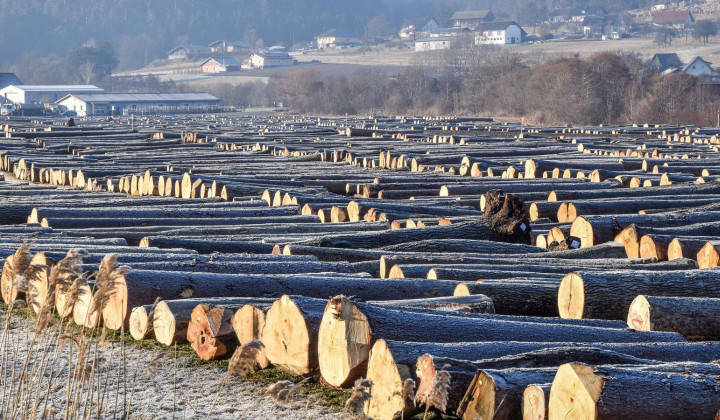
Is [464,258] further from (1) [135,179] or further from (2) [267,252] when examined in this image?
(1) [135,179]

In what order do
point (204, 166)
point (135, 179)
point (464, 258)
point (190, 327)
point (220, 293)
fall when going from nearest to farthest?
point (190, 327)
point (220, 293)
point (464, 258)
point (135, 179)
point (204, 166)

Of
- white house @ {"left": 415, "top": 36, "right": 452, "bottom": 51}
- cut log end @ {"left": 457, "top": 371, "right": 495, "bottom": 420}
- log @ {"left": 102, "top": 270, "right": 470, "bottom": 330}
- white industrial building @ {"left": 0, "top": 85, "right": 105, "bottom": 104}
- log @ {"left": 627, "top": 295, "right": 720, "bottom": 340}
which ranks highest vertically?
white house @ {"left": 415, "top": 36, "right": 452, "bottom": 51}

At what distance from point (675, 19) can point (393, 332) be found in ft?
595

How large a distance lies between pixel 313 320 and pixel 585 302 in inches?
99.0

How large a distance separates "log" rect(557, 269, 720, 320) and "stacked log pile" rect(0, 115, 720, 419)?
0.02 meters

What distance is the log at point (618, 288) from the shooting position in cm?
780

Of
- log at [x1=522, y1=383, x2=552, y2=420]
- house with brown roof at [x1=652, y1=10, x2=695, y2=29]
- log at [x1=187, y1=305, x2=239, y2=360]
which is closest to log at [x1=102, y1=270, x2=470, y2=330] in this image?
log at [x1=187, y1=305, x2=239, y2=360]

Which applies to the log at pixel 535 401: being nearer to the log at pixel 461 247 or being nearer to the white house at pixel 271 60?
the log at pixel 461 247

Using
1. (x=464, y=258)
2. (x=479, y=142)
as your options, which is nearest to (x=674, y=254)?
(x=464, y=258)

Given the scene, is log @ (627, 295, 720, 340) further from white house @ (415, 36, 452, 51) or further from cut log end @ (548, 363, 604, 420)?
white house @ (415, 36, 452, 51)

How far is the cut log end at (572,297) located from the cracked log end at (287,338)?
2.44 metres

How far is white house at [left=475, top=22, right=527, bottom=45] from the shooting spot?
536 ft

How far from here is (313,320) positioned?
6367 mm

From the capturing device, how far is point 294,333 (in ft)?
21.2
